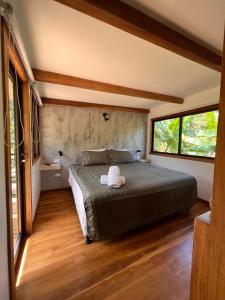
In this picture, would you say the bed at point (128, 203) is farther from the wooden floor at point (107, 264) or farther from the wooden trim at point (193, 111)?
the wooden trim at point (193, 111)

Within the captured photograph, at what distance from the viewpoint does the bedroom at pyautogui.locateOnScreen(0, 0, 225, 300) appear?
98 centimetres

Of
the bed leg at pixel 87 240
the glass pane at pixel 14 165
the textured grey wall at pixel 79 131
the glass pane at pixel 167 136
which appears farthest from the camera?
the glass pane at pixel 167 136

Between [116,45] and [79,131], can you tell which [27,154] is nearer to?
[116,45]

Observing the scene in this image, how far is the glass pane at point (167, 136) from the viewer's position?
12.1ft

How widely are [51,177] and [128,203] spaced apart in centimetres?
225

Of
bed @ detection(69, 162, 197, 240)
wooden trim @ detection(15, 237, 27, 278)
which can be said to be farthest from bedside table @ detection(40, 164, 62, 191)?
wooden trim @ detection(15, 237, 27, 278)

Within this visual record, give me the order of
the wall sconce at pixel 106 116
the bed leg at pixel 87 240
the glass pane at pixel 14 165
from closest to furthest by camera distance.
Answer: the glass pane at pixel 14 165 < the bed leg at pixel 87 240 < the wall sconce at pixel 106 116

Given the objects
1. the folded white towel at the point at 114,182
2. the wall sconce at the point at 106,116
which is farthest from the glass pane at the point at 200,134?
the folded white towel at the point at 114,182

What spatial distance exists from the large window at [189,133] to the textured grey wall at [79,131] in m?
0.77

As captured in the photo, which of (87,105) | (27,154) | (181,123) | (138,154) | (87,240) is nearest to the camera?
(87,240)

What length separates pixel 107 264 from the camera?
1474mm

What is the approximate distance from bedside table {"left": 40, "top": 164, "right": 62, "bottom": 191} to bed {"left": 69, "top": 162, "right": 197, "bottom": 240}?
53.1 inches

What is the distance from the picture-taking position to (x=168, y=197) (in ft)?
6.93

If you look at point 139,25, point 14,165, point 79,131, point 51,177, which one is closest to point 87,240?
A: point 14,165
